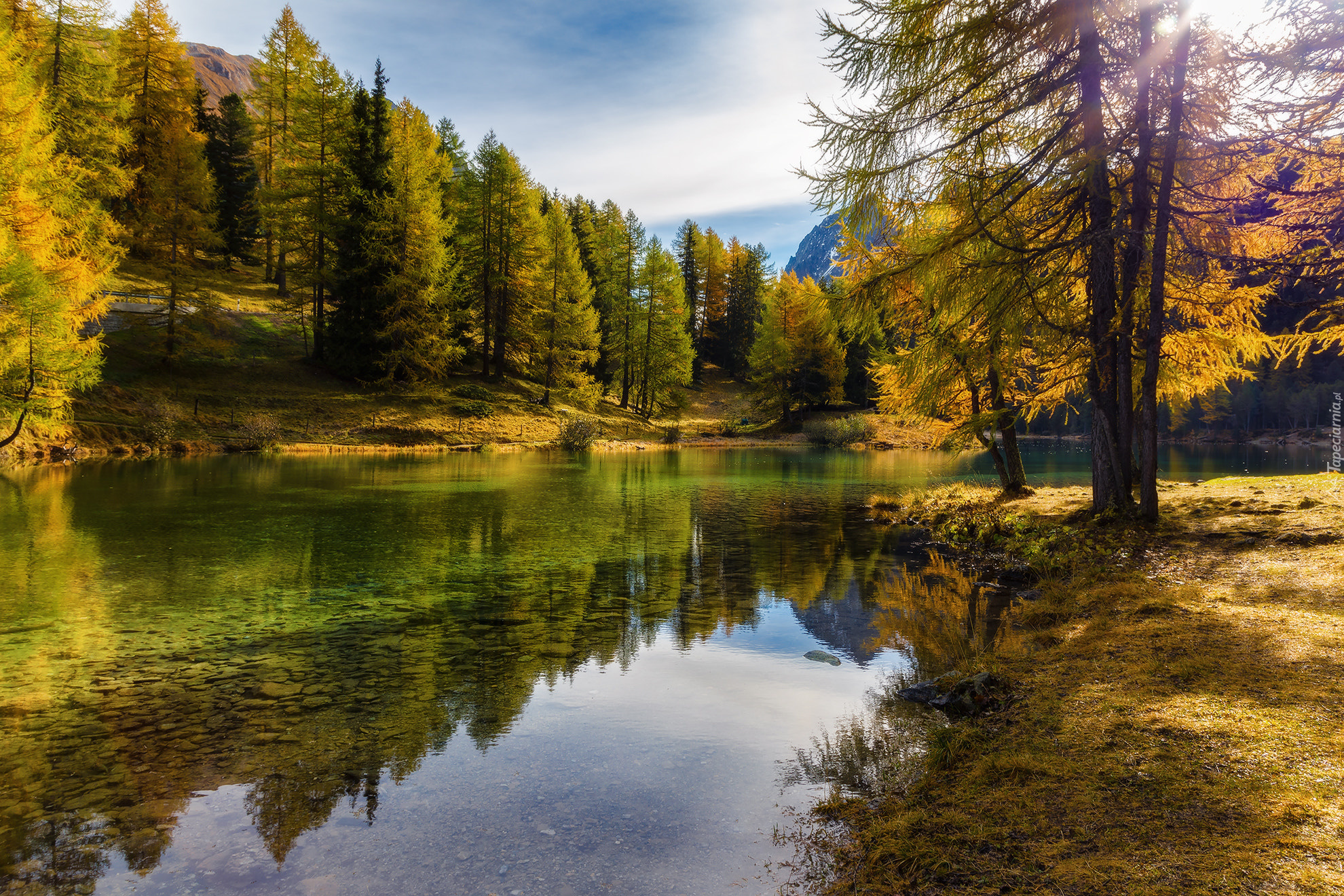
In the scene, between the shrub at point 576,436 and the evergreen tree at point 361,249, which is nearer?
the evergreen tree at point 361,249

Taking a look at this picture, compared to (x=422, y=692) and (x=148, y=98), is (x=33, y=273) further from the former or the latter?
(x=148, y=98)

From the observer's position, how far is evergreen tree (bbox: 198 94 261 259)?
176 feet

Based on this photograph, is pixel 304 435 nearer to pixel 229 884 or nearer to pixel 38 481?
pixel 38 481

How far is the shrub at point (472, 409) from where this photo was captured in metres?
39.3

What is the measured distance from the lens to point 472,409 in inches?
1560

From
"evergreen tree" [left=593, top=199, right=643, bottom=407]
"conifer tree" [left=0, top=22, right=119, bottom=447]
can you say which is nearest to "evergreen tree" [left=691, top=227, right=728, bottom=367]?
"evergreen tree" [left=593, top=199, right=643, bottom=407]

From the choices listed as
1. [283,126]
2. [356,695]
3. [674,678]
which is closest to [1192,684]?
[674,678]

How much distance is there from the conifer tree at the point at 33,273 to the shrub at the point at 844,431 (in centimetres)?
4429

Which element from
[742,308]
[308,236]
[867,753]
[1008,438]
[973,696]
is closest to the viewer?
[867,753]

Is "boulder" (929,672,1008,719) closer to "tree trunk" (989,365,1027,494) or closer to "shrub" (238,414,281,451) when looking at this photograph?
"tree trunk" (989,365,1027,494)

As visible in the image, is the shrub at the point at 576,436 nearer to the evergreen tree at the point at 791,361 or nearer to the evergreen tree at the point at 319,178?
the evergreen tree at the point at 319,178

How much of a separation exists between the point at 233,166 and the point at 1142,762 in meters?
67.9

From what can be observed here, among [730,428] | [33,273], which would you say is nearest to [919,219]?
[33,273]

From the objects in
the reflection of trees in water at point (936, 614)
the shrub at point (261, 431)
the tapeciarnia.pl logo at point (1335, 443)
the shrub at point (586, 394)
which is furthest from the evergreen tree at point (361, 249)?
the tapeciarnia.pl logo at point (1335, 443)
